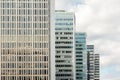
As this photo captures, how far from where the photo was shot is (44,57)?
171m

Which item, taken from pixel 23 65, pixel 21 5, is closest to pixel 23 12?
pixel 21 5

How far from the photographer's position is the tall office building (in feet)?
561

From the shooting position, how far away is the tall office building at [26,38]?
17100 centimetres

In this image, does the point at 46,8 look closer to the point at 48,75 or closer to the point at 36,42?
the point at 36,42

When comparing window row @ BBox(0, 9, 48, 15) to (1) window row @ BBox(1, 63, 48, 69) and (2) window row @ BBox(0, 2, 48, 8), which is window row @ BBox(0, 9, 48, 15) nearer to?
(2) window row @ BBox(0, 2, 48, 8)

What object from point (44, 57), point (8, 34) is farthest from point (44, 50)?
point (8, 34)

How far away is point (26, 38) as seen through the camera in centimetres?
17288

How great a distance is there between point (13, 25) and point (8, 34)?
3.41 meters

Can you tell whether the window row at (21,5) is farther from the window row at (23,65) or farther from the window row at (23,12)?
the window row at (23,65)

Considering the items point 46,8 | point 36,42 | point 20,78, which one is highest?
point 46,8

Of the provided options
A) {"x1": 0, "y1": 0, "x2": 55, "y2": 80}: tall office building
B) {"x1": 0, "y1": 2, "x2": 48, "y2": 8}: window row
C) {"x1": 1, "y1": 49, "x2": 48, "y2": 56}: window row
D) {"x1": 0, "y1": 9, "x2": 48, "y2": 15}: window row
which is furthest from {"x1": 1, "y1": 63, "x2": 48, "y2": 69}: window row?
{"x1": 0, "y1": 2, "x2": 48, "y2": 8}: window row

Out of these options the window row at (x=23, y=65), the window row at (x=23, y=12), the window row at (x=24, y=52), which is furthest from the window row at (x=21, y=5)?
the window row at (x=23, y=65)

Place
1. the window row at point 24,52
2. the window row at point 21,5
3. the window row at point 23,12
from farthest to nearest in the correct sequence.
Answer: the window row at point 21,5, the window row at point 23,12, the window row at point 24,52

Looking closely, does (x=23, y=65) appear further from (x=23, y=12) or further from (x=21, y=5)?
(x=21, y=5)
